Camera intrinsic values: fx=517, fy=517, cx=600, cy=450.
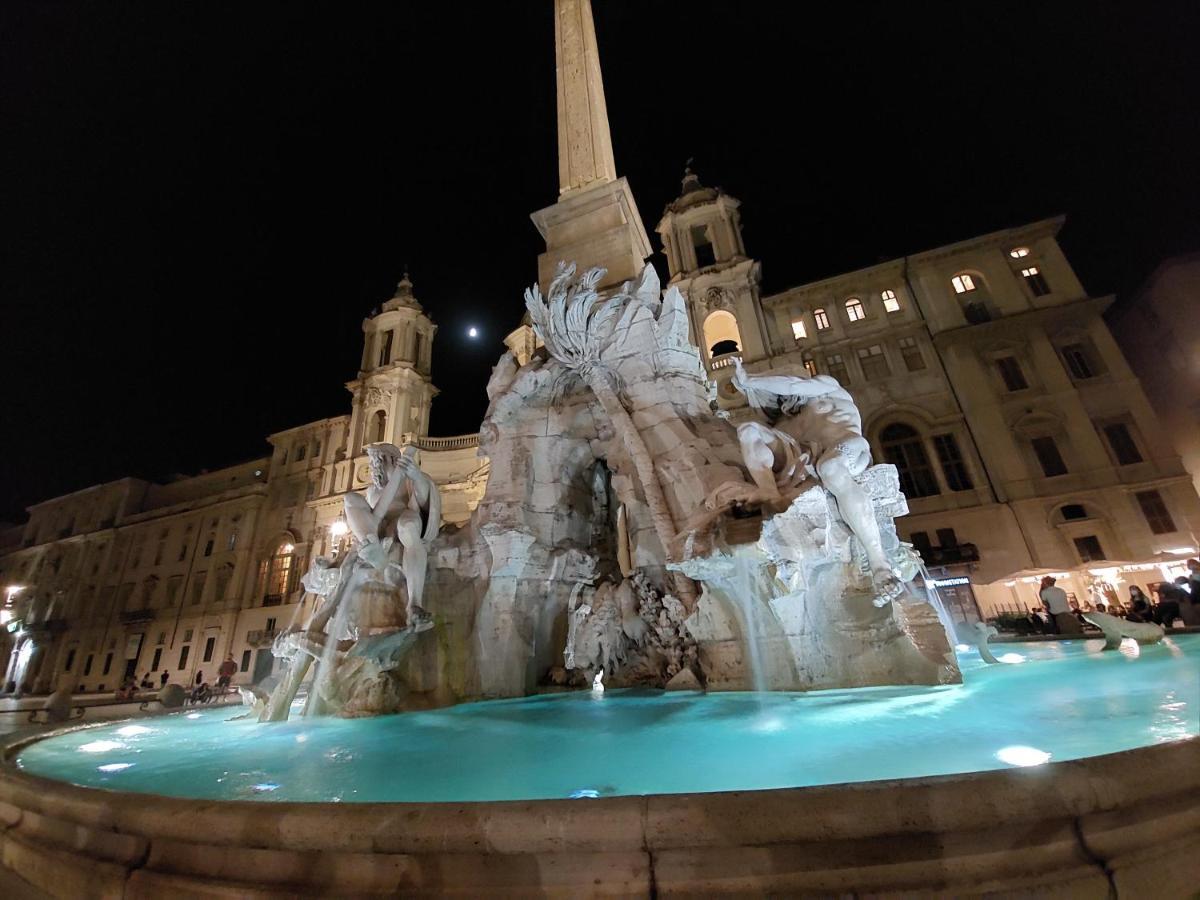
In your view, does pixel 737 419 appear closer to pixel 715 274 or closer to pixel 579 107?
pixel 715 274

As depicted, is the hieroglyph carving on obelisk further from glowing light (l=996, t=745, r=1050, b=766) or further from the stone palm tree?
glowing light (l=996, t=745, r=1050, b=766)

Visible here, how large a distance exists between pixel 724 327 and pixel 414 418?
1890 cm

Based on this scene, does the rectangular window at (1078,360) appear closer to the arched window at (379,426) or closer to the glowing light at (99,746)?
the glowing light at (99,746)

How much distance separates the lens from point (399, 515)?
21.8 ft

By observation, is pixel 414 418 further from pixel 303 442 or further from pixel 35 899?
pixel 35 899

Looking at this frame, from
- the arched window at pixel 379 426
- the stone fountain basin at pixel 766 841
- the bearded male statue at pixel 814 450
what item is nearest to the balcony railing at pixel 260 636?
the arched window at pixel 379 426

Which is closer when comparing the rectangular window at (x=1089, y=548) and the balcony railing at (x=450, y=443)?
the rectangular window at (x=1089, y=548)

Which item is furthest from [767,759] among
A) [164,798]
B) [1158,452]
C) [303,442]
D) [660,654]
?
[303,442]

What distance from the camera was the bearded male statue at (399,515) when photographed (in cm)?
633

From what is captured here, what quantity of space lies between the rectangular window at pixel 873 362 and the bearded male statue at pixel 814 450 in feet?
67.9

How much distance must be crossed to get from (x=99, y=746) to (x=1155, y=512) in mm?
28482

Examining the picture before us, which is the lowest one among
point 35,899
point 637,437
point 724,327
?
point 35,899

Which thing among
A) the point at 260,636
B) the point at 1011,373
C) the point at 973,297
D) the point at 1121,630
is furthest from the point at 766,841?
the point at 260,636

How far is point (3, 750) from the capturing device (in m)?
3.78
